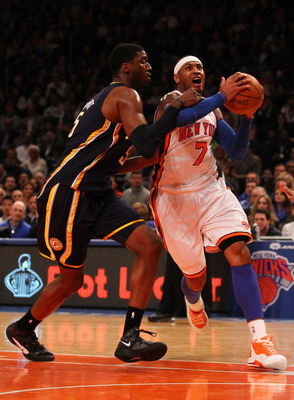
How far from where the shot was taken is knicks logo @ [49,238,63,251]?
4638 mm

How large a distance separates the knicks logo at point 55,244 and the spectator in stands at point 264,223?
16.1ft

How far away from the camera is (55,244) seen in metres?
4.65

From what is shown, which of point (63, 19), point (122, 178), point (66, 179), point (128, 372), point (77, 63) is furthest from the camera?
point (63, 19)

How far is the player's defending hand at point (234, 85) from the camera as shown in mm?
4680

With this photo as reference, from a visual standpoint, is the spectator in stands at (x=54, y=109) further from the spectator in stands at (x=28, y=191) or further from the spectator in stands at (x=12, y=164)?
the spectator in stands at (x=28, y=191)

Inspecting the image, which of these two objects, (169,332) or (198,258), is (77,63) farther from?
(198,258)

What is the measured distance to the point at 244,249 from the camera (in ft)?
15.5

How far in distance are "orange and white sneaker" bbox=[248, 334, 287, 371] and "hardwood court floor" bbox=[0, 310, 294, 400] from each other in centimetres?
5

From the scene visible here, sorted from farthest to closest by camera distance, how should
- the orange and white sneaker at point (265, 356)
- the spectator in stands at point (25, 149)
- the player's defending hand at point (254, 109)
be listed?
the spectator in stands at point (25, 149) → the player's defending hand at point (254, 109) → the orange and white sneaker at point (265, 356)

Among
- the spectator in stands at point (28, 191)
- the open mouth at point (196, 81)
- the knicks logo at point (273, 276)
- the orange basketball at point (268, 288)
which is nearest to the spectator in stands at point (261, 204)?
the knicks logo at point (273, 276)

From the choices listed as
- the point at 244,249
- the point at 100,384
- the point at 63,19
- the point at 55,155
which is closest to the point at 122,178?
the point at 55,155

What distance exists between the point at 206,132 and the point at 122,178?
7623 mm

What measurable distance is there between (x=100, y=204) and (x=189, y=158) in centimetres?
80

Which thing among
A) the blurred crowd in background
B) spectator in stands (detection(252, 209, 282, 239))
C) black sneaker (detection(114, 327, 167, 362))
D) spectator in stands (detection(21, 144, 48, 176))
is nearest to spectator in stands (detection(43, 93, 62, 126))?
the blurred crowd in background
